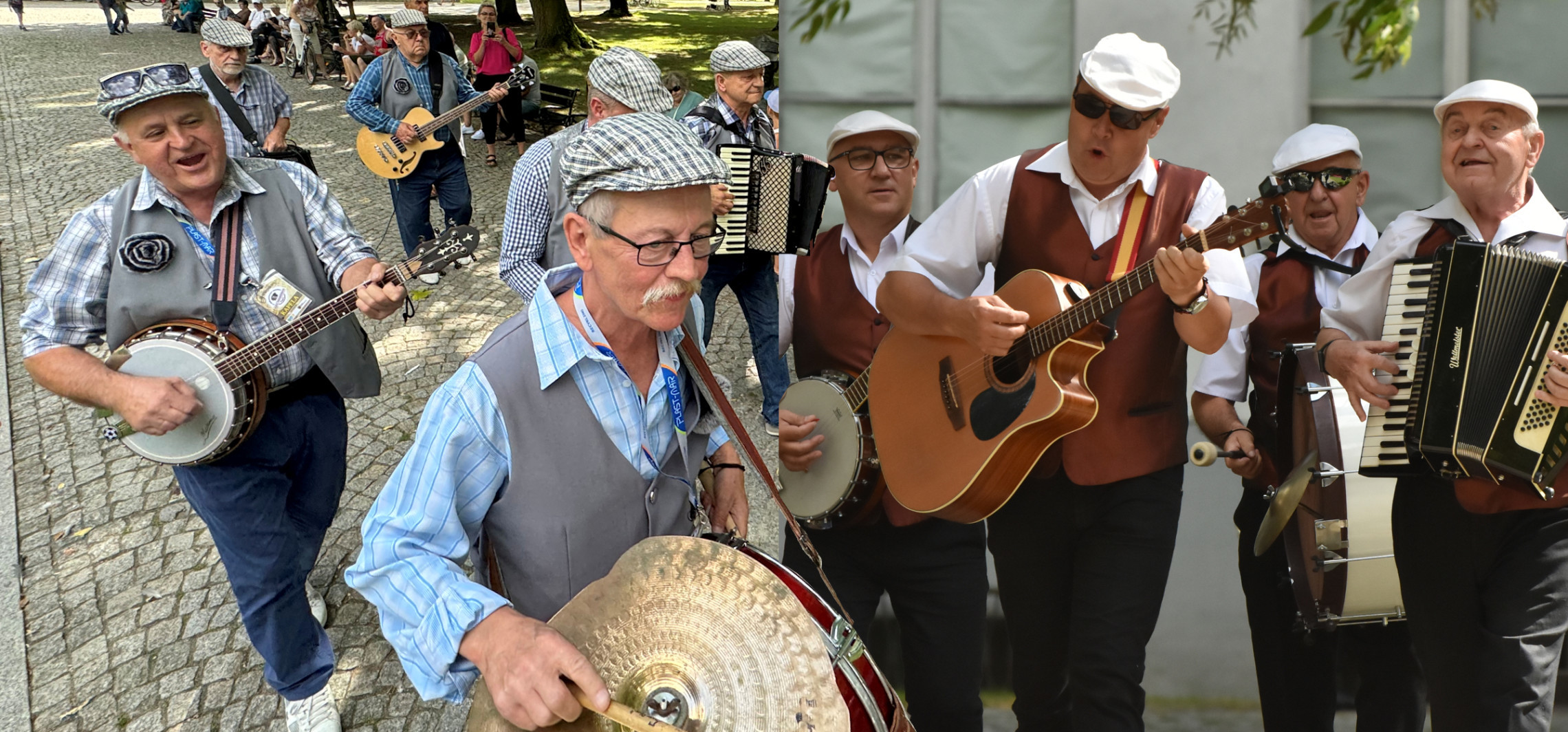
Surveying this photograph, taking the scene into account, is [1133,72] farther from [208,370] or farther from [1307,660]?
[208,370]

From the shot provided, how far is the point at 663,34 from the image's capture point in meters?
23.5

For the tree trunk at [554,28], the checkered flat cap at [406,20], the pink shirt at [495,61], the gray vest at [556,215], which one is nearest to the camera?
the gray vest at [556,215]

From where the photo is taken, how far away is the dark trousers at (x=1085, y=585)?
2723 mm

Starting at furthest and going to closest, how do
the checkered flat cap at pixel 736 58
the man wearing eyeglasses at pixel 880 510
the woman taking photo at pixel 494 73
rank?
the woman taking photo at pixel 494 73, the checkered flat cap at pixel 736 58, the man wearing eyeglasses at pixel 880 510

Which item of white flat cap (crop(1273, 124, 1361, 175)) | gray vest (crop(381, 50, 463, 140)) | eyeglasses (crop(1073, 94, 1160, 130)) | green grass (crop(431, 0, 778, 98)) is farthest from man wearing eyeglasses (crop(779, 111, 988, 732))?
green grass (crop(431, 0, 778, 98))

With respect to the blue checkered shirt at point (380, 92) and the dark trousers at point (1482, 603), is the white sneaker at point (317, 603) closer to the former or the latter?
the dark trousers at point (1482, 603)

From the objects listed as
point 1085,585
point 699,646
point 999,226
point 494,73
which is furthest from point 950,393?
point 494,73

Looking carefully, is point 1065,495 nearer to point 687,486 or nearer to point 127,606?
point 687,486

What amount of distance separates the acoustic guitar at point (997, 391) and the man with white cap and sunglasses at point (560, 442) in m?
0.88

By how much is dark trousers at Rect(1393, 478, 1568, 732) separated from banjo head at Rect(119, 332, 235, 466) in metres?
3.07

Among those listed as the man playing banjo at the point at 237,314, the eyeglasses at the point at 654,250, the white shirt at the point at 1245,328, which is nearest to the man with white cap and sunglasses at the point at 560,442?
the eyeglasses at the point at 654,250

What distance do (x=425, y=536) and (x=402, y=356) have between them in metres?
5.70

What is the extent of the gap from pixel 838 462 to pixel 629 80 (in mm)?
1850

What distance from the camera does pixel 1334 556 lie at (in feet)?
8.14
